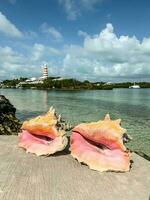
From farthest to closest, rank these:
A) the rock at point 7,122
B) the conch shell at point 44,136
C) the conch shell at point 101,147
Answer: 1. the rock at point 7,122
2. the conch shell at point 44,136
3. the conch shell at point 101,147

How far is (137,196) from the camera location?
4094mm

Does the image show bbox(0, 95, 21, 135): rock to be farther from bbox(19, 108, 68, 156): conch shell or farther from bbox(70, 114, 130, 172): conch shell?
bbox(70, 114, 130, 172): conch shell

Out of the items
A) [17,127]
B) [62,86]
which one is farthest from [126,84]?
[17,127]

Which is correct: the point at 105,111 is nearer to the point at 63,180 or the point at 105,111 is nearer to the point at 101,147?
the point at 101,147

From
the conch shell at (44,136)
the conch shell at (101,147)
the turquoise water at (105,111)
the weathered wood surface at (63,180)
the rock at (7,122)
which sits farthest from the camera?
the turquoise water at (105,111)

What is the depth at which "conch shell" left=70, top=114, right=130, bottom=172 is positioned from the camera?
5.11m

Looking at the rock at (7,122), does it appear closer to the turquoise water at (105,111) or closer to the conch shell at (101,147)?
the turquoise water at (105,111)

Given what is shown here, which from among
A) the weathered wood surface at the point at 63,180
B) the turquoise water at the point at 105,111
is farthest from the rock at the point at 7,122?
the weathered wood surface at the point at 63,180

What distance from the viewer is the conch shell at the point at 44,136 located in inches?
226

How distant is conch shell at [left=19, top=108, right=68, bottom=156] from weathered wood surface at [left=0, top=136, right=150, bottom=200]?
191 millimetres

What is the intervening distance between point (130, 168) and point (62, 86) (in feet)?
451

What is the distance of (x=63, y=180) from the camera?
455cm

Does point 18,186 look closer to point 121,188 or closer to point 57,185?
point 57,185

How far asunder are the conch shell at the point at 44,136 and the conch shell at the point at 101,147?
0.89 ft
